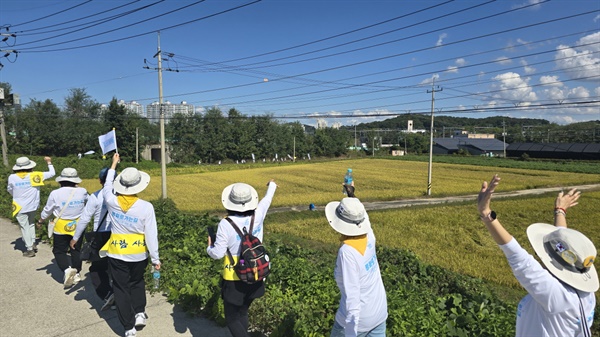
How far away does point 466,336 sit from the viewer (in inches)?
151

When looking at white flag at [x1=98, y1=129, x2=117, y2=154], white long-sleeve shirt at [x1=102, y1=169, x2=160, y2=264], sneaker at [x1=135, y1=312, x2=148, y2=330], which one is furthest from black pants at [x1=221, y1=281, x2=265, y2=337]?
white flag at [x1=98, y1=129, x2=117, y2=154]

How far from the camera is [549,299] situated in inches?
87.4

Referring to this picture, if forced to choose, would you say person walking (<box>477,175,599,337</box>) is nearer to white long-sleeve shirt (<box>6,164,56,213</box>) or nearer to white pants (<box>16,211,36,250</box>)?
white long-sleeve shirt (<box>6,164,56,213</box>)

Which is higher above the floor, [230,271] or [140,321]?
[230,271]

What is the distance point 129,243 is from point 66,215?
264 cm

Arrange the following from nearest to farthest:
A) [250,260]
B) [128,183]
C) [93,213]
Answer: [250,260] < [128,183] < [93,213]

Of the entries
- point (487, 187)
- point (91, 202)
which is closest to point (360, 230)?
point (487, 187)

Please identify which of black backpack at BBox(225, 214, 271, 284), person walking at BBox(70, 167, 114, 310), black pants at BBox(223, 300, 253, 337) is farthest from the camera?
person walking at BBox(70, 167, 114, 310)

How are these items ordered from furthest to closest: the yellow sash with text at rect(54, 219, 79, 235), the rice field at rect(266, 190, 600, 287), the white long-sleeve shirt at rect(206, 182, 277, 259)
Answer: the rice field at rect(266, 190, 600, 287), the yellow sash with text at rect(54, 219, 79, 235), the white long-sleeve shirt at rect(206, 182, 277, 259)

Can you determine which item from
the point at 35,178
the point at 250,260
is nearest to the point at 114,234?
the point at 250,260

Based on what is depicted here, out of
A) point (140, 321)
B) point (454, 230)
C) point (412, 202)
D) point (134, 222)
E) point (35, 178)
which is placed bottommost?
point (412, 202)

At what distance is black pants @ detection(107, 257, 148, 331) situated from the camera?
4652 mm

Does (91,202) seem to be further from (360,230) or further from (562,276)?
(562,276)

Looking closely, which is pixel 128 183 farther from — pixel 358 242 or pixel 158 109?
pixel 158 109
